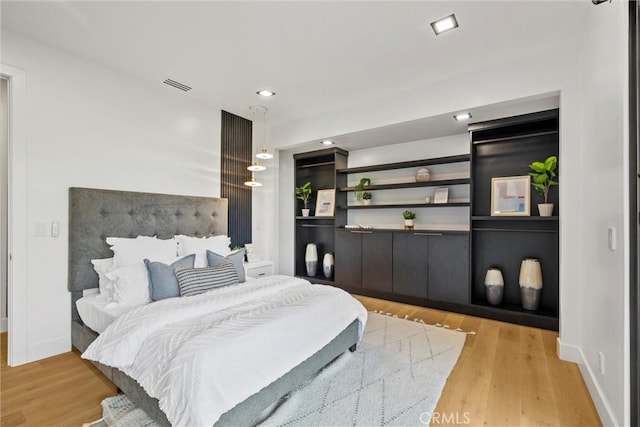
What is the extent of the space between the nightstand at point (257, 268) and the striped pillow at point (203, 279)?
117 cm

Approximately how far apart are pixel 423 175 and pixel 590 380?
2.71m

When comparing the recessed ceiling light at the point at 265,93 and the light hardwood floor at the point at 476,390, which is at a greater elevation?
the recessed ceiling light at the point at 265,93

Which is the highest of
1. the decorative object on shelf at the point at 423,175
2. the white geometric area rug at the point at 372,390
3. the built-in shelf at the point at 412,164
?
the built-in shelf at the point at 412,164

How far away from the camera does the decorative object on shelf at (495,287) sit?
→ 11.4 feet

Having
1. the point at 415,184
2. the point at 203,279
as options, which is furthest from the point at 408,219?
the point at 203,279

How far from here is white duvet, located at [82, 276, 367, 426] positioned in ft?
4.52

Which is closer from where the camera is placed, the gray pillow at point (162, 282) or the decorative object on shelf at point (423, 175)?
the gray pillow at point (162, 282)

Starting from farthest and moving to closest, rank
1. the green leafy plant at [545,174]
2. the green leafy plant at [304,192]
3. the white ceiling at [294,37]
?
the green leafy plant at [304,192] → the green leafy plant at [545,174] → the white ceiling at [294,37]

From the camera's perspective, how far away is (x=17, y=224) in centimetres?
243

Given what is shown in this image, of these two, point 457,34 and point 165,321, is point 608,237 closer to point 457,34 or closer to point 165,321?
point 457,34

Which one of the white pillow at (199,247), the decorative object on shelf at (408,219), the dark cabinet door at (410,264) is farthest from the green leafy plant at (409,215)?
the white pillow at (199,247)

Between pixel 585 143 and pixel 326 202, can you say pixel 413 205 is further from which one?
pixel 585 143

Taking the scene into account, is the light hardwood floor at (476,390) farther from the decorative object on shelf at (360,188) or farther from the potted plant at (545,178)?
the decorative object on shelf at (360,188)

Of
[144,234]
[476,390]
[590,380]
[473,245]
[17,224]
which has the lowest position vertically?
[476,390]
